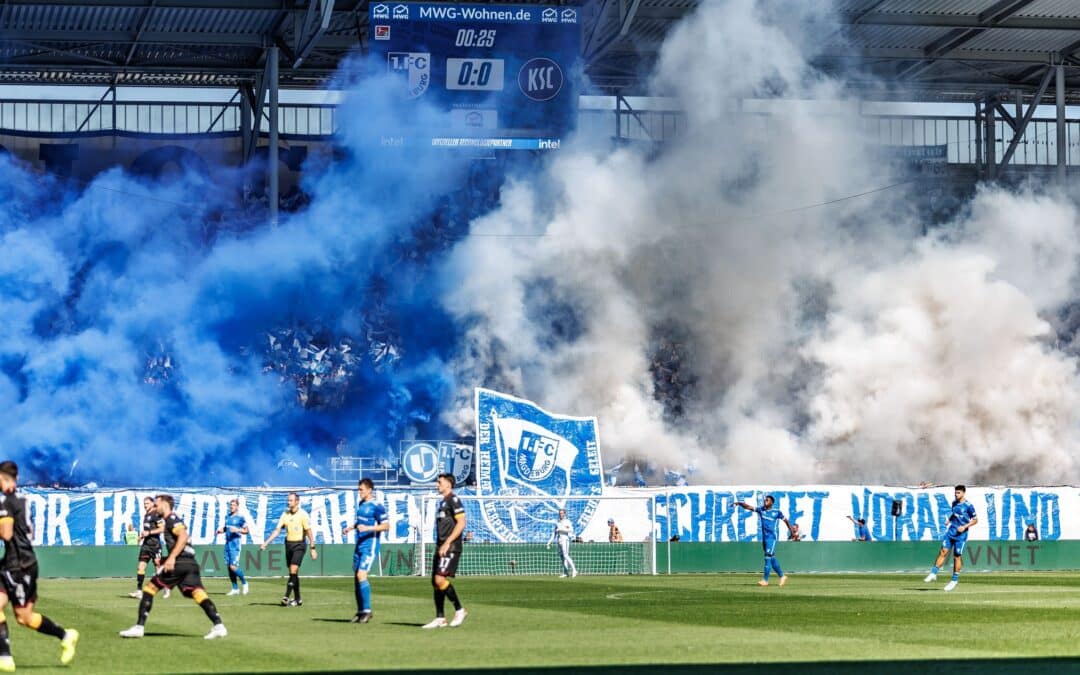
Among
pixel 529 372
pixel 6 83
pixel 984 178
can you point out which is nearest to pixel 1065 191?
pixel 984 178

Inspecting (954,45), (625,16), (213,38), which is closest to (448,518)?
(625,16)

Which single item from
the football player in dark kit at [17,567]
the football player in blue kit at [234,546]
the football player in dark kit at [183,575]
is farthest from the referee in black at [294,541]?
the football player in dark kit at [17,567]

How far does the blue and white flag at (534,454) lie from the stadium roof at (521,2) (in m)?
11.7

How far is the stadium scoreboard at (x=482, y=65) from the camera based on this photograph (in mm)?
45500

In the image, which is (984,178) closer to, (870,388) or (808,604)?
(870,388)

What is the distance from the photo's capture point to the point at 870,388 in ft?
186

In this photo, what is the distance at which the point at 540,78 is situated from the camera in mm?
45969

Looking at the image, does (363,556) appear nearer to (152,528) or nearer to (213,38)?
(152,528)

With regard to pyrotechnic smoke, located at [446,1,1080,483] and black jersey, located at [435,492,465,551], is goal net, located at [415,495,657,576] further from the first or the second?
black jersey, located at [435,492,465,551]

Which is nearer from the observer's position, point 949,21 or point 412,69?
point 412,69

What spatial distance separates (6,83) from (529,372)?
2195 cm

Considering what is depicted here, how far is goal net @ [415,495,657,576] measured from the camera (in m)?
42.3

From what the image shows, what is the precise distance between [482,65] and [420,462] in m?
12.3

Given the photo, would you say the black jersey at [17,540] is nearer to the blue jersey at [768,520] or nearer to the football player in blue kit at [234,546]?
the football player in blue kit at [234,546]
